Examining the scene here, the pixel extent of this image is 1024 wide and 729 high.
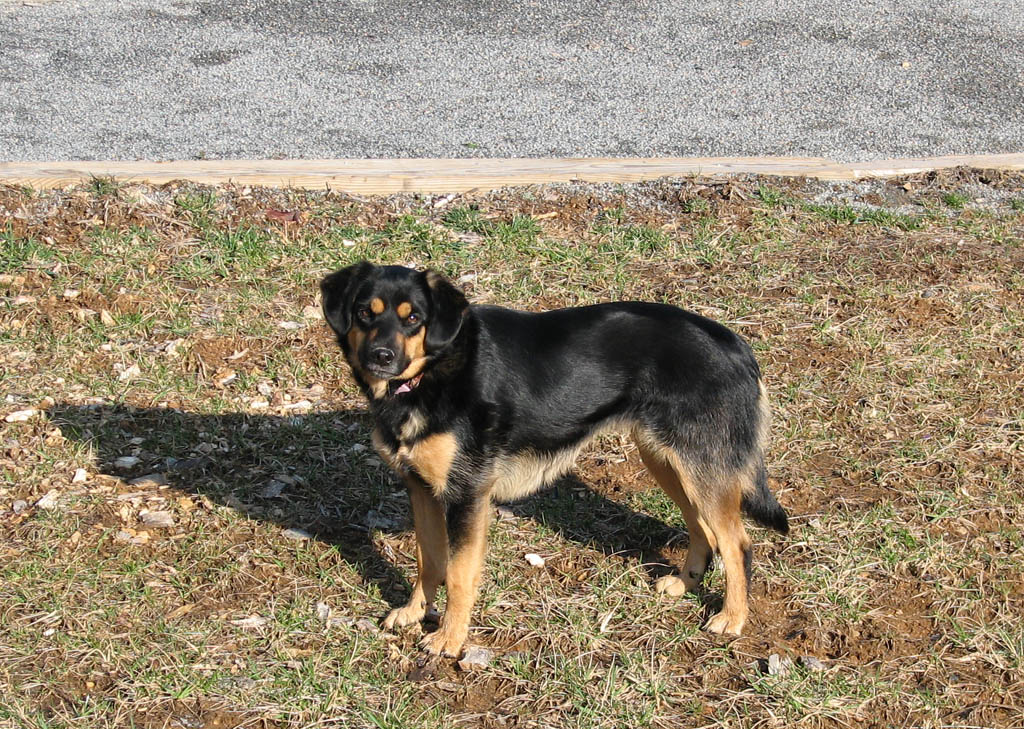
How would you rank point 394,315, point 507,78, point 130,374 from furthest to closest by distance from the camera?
point 507,78
point 130,374
point 394,315

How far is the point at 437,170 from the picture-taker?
24.7 ft

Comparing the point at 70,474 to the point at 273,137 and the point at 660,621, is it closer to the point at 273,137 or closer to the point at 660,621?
the point at 660,621

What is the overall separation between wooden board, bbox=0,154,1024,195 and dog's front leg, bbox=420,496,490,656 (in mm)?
3773

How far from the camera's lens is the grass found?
3986 millimetres

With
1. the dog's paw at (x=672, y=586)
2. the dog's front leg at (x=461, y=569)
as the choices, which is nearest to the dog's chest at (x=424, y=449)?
the dog's front leg at (x=461, y=569)

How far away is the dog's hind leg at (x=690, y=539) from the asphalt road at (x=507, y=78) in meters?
4.13

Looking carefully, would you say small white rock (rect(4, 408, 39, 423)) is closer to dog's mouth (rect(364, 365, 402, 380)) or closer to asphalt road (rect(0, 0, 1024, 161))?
dog's mouth (rect(364, 365, 402, 380))

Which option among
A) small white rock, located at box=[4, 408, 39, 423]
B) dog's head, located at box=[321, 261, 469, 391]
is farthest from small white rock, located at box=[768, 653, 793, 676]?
small white rock, located at box=[4, 408, 39, 423]

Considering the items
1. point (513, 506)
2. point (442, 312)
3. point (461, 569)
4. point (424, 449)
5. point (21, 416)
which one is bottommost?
point (513, 506)

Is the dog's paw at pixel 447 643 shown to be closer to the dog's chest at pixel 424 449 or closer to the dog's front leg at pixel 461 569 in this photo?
the dog's front leg at pixel 461 569

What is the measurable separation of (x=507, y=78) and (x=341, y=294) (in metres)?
5.74

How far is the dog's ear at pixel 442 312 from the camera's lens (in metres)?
3.95

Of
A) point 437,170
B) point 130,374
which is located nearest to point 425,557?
point 130,374

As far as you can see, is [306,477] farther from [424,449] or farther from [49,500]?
[424,449]
